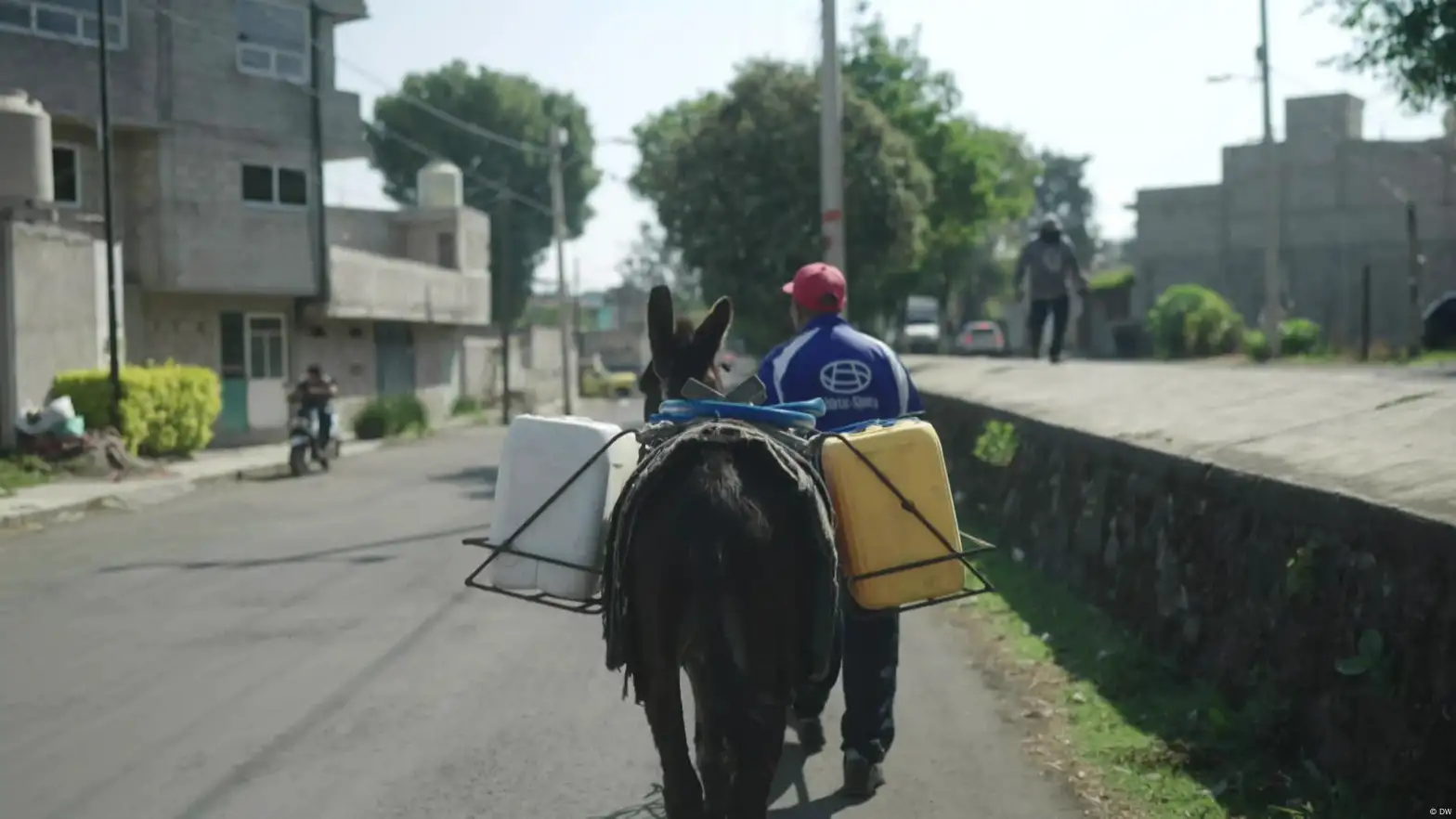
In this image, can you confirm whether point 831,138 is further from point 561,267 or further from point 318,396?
point 561,267

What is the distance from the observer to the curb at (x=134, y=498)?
16.3 m

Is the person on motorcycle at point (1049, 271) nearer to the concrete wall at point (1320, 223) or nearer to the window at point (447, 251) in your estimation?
the concrete wall at point (1320, 223)

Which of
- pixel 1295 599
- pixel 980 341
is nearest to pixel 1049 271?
pixel 1295 599

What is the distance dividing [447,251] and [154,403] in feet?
83.2

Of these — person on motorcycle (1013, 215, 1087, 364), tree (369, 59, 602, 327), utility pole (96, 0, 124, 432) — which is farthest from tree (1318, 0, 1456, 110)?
tree (369, 59, 602, 327)

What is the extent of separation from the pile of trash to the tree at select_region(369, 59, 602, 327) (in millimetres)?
49956

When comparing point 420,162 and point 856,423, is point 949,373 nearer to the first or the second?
point 856,423

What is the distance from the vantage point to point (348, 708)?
24.2ft

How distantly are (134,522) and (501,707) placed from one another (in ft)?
35.0

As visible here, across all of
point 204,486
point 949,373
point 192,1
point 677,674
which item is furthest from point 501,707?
point 192,1

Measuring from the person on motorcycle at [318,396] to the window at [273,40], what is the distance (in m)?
10.7

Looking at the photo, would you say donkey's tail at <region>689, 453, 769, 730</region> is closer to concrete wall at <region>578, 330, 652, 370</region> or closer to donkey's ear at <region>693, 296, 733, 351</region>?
donkey's ear at <region>693, 296, 733, 351</region>

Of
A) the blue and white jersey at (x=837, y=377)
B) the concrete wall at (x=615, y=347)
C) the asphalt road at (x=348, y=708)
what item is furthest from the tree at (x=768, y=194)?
the concrete wall at (x=615, y=347)

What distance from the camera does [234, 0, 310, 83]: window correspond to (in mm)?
31953
